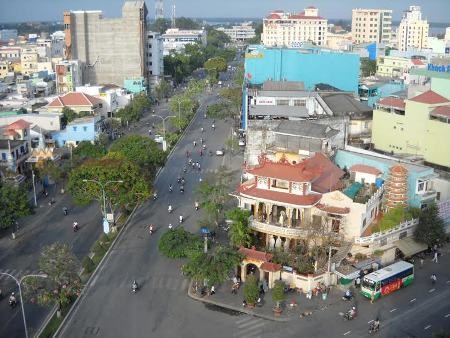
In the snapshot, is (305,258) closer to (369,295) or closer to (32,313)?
(369,295)

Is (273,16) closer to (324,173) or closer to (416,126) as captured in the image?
(416,126)

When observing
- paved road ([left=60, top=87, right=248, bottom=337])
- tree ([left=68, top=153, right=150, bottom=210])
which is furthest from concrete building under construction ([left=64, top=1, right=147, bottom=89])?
tree ([left=68, top=153, right=150, bottom=210])

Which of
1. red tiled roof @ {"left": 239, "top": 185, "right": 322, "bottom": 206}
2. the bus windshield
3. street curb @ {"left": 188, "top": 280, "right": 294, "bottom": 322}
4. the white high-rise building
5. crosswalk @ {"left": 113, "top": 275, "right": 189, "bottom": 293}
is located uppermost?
the white high-rise building

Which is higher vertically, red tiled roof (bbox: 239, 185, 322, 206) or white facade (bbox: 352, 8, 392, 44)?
white facade (bbox: 352, 8, 392, 44)

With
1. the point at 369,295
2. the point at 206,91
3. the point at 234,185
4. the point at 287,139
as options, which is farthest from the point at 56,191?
the point at 206,91

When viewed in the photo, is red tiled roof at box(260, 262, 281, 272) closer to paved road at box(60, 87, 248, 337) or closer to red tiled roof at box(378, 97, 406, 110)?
paved road at box(60, 87, 248, 337)

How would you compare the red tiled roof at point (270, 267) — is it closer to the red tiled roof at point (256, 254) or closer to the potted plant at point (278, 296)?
the red tiled roof at point (256, 254)

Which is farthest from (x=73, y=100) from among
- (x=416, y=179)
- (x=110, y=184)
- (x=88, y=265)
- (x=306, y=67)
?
(x=416, y=179)

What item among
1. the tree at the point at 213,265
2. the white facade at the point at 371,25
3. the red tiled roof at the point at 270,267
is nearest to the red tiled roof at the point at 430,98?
the red tiled roof at the point at 270,267
